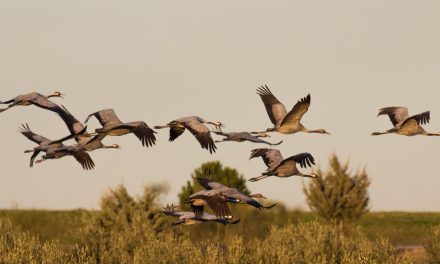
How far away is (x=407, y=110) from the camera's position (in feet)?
67.7

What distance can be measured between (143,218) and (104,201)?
2.95 m

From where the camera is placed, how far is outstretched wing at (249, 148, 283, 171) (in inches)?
694

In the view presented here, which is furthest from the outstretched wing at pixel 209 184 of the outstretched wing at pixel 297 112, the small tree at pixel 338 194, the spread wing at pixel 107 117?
the small tree at pixel 338 194

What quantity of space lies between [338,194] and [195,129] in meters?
34.5

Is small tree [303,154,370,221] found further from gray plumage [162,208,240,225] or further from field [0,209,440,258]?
gray plumage [162,208,240,225]

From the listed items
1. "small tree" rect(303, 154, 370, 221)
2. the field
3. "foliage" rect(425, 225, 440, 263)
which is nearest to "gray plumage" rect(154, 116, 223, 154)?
the field

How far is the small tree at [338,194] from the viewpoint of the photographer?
48875 millimetres

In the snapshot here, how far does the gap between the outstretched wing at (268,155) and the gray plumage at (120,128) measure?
2.80 meters

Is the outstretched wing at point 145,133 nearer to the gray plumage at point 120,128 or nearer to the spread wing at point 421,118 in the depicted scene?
the gray plumage at point 120,128

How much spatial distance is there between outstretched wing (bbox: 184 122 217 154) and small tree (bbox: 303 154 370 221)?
111 ft

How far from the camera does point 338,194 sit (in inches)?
1929

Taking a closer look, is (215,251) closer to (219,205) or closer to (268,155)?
(268,155)

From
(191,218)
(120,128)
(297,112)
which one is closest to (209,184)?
(191,218)

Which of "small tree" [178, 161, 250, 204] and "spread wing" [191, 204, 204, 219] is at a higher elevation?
"small tree" [178, 161, 250, 204]
